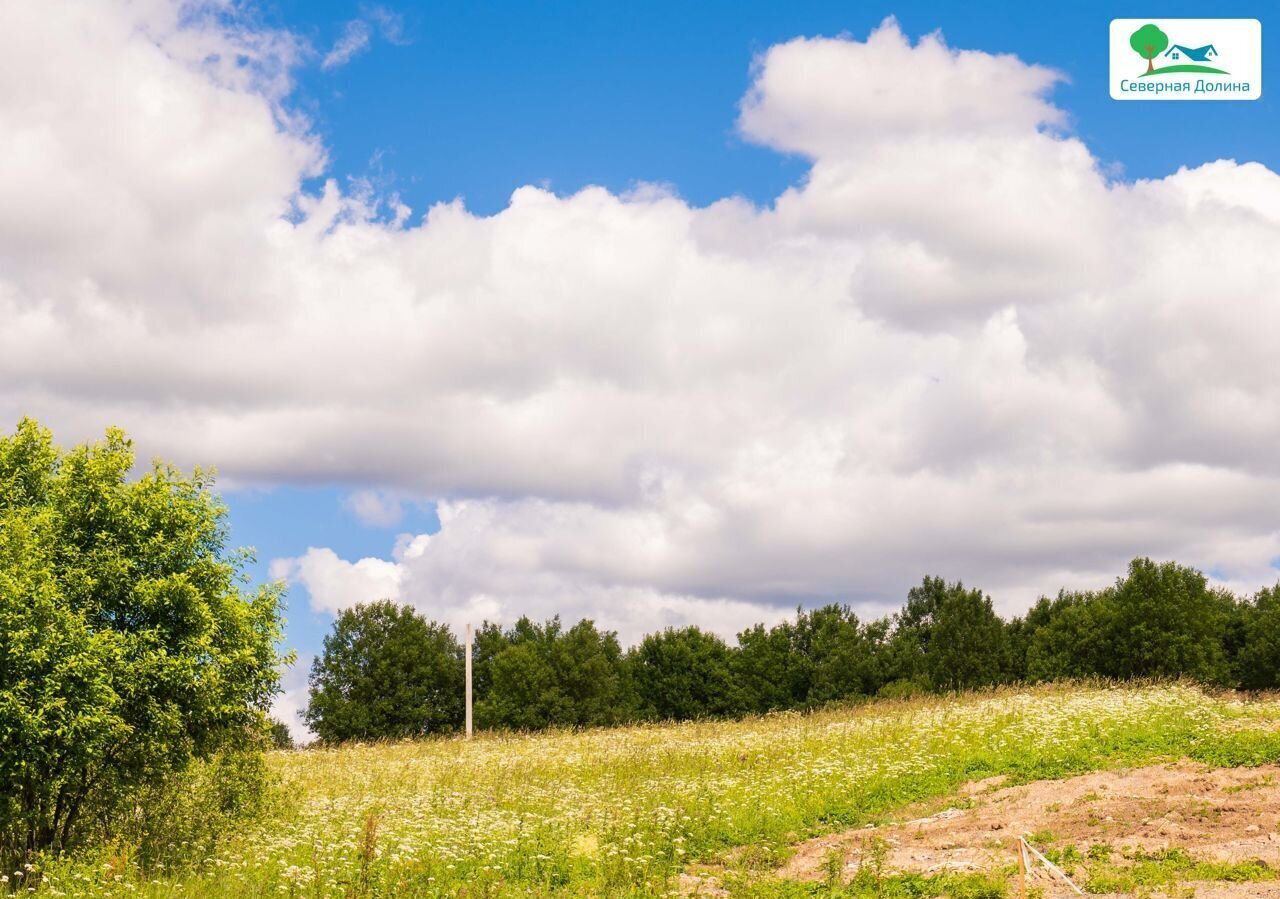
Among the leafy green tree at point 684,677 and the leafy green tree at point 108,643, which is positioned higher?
the leafy green tree at point 108,643

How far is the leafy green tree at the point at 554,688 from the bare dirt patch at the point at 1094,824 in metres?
40.0

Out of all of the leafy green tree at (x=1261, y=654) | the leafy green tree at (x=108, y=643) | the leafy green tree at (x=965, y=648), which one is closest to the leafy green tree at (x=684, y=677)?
the leafy green tree at (x=965, y=648)

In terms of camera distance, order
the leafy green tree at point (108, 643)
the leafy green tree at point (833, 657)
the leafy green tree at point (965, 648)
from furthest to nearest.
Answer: the leafy green tree at point (833, 657) → the leafy green tree at point (965, 648) → the leafy green tree at point (108, 643)

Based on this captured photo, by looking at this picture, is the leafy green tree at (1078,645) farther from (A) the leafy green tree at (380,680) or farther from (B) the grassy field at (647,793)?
(A) the leafy green tree at (380,680)

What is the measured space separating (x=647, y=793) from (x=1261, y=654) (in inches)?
2048

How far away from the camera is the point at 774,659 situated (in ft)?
217

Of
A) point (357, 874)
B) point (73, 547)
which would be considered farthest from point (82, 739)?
point (357, 874)

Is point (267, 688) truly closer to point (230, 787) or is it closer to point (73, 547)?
point (230, 787)

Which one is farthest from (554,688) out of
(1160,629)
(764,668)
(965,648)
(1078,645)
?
(1160,629)

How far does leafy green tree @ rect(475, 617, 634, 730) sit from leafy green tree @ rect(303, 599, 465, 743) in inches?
139

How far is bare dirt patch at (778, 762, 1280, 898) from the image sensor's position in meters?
16.5

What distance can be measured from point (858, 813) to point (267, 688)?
39.6 ft

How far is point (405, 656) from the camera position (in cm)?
6078

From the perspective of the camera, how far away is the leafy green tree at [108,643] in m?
15.5
